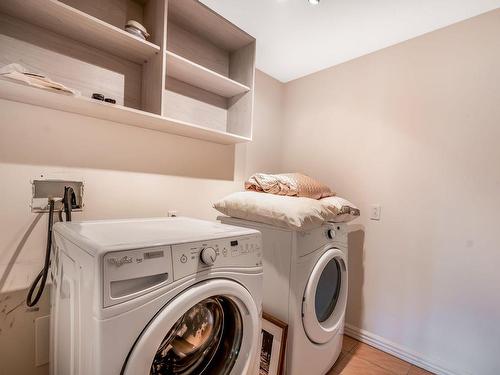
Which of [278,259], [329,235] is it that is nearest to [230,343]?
[278,259]

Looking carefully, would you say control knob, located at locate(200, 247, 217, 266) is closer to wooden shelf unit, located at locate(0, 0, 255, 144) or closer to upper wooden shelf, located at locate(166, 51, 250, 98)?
wooden shelf unit, located at locate(0, 0, 255, 144)

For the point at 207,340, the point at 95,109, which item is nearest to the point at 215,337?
the point at 207,340

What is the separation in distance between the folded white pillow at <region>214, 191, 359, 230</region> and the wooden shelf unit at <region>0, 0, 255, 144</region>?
485mm

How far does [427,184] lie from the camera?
5.21 ft

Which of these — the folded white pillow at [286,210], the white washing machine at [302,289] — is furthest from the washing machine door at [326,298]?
the folded white pillow at [286,210]

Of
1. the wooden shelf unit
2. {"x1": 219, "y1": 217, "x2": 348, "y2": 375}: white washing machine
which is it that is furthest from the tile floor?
the wooden shelf unit

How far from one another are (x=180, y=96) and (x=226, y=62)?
52 centimetres

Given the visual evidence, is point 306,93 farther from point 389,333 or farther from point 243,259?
point 389,333

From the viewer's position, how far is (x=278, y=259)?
1.29 m

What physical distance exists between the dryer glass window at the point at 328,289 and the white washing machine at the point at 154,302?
66 cm

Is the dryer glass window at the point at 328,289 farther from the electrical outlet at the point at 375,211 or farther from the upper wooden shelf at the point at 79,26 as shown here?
the upper wooden shelf at the point at 79,26

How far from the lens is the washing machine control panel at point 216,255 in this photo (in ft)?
2.40

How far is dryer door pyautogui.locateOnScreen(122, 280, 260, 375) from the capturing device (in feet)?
2.78

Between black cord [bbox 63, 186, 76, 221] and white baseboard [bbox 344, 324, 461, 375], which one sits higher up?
black cord [bbox 63, 186, 76, 221]
